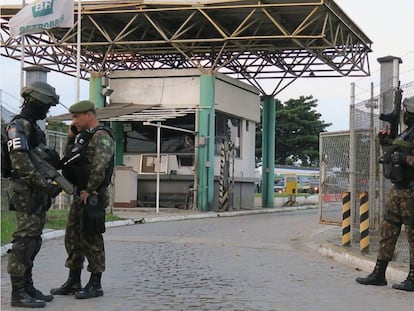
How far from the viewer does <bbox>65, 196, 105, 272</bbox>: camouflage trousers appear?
19.6ft

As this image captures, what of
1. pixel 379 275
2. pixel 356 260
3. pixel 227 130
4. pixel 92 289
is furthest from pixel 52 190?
pixel 227 130

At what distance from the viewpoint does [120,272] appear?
25.9 feet

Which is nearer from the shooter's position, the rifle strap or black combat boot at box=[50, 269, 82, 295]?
black combat boot at box=[50, 269, 82, 295]

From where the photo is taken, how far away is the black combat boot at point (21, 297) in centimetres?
546

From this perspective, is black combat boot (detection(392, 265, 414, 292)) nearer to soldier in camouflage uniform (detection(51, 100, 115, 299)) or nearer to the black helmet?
soldier in camouflage uniform (detection(51, 100, 115, 299))

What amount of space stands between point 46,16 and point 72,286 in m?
11.2

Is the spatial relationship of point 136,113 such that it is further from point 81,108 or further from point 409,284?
point 409,284

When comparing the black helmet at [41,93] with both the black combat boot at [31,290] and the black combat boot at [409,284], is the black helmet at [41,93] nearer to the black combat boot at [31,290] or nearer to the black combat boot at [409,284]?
the black combat boot at [31,290]

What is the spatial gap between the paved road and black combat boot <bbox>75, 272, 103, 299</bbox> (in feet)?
0.28

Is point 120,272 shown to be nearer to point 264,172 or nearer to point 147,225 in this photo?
point 147,225

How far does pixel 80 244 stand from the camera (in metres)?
6.13

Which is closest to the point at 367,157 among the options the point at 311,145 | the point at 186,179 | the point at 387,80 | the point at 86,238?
the point at 387,80

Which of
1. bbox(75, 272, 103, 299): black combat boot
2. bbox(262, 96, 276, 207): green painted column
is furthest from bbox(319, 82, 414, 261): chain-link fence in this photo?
bbox(262, 96, 276, 207): green painted column

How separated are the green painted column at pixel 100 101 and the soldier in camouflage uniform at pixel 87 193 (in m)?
18.7
